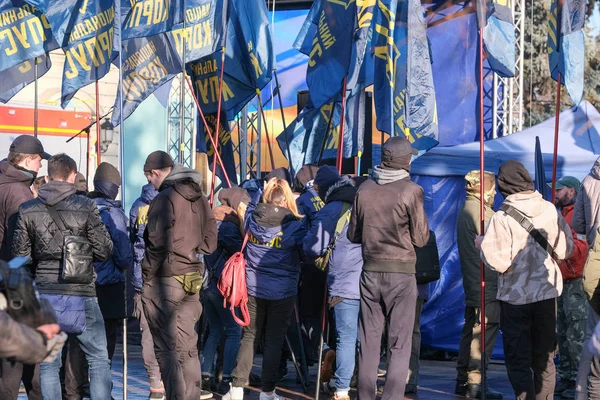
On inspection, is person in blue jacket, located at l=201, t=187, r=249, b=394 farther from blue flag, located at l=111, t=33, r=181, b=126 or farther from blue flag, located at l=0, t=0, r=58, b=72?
blue flag, located at l=0, t=0, r=58, b=72

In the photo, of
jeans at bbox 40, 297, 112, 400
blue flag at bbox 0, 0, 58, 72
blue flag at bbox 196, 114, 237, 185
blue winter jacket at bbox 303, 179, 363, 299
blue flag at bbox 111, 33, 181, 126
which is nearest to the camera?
jeans at bbox 40, 297, 112, 400

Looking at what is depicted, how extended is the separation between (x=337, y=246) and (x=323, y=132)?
3.27 metres

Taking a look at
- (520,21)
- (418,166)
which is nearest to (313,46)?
(418,166)

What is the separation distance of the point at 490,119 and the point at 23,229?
29.5ft

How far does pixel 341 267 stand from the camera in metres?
9.06

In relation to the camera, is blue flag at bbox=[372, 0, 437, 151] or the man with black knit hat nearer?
the man with black knit hat

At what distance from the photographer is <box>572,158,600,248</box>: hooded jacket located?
8.13 meters

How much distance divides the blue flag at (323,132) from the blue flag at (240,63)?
648mm

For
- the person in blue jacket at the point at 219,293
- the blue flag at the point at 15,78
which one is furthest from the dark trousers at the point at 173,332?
the blue flag at the point at 15,78

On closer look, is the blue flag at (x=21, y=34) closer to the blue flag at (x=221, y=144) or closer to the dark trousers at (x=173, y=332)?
the blue flag at (x=221, y=144)

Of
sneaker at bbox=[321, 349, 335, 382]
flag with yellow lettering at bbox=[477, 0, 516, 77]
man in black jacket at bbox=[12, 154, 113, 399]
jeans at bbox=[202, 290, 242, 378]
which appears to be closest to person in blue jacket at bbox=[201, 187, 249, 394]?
jeans at bbox=[202, 290, 242, 378]

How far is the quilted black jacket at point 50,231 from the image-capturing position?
7.48m

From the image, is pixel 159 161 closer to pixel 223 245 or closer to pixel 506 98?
pixel 223 245

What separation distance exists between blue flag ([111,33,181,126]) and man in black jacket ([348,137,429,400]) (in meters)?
4.48
